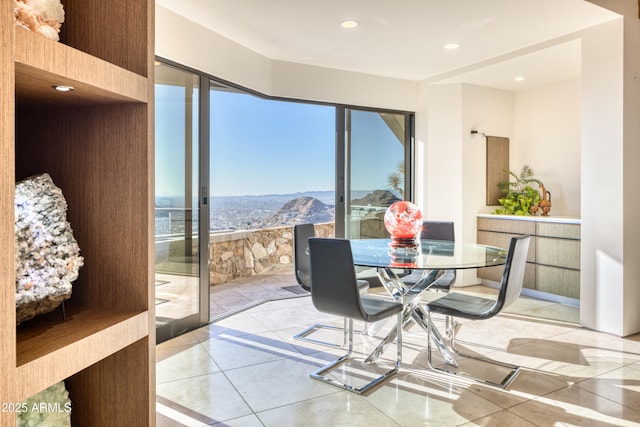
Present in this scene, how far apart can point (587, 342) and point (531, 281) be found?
1.65 m

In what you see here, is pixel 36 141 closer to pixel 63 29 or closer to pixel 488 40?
pixel 63 29

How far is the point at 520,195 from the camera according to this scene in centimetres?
547

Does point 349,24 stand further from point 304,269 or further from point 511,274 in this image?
point 511,274

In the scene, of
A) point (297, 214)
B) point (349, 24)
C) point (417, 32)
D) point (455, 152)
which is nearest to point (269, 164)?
point (297, 214)

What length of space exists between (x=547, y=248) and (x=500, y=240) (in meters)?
0.57

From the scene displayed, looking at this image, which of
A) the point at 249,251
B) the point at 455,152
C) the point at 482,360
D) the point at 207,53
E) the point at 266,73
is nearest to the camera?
the point at 482,360

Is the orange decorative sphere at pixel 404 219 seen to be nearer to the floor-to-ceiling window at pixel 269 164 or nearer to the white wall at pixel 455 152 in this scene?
the floor-to-ceiling window at pixel 269 164

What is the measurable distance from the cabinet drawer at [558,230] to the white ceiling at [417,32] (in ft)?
5.76

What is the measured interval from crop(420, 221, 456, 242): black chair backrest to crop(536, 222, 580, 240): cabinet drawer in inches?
58.3

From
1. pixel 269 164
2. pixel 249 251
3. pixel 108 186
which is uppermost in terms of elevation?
pixel 269 164

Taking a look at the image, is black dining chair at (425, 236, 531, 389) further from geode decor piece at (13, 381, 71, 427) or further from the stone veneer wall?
the stone veneer wall

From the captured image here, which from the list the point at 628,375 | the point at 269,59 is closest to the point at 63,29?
the point at 628,375

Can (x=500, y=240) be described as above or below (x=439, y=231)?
below

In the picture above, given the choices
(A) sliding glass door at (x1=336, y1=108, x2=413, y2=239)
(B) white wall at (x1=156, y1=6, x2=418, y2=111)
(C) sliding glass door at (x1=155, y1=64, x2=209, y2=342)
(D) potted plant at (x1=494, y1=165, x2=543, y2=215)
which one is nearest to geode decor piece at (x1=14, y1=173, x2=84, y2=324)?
(C) sliding glass door at (x1=155, y1=64, x2=209, y2=342)
